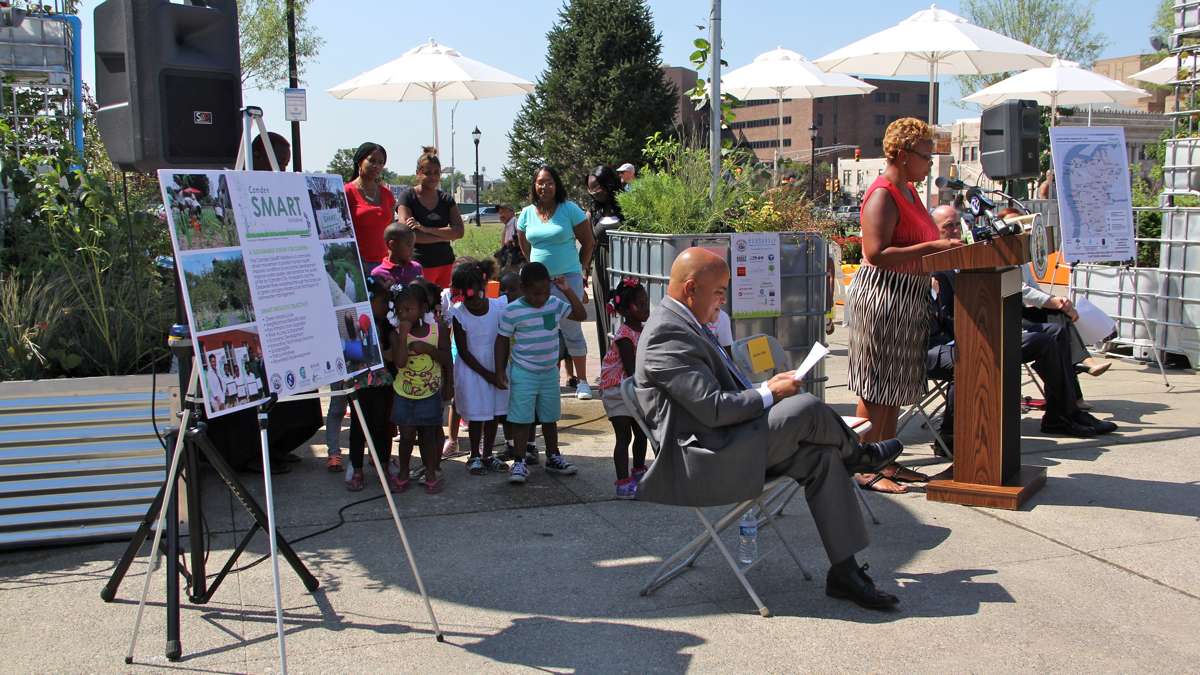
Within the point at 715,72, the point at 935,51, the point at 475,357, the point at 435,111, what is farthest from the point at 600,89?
the point at 475,357

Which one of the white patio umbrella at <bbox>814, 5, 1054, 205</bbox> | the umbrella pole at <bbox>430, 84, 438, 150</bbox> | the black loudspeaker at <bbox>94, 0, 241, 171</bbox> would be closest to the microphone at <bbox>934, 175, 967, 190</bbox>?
the black loudspeaker at <bbox>94, 0, 241, 171</bbox>

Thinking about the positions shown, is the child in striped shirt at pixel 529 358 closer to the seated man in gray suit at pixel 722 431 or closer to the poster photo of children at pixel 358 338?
the poster photo of children at pixel 358 338

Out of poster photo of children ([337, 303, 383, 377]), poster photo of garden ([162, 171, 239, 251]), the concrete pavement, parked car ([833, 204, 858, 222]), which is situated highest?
parked car ([833, 204, 858, 222])

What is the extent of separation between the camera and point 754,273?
688 cm

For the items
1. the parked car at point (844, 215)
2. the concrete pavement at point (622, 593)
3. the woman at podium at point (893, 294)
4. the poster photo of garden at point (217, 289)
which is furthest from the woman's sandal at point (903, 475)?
the parked car at point (844, 215)

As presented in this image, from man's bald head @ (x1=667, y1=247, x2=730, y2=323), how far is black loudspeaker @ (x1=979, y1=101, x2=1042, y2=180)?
4.24 metres

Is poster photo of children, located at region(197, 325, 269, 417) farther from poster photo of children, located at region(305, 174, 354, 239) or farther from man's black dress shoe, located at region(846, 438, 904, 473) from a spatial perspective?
man's black dress shoe, located at region(846, 438, 904, 473)

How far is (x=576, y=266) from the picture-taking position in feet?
26.7

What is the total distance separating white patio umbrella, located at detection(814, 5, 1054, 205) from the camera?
11.9m

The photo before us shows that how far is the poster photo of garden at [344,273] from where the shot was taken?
4.30 m

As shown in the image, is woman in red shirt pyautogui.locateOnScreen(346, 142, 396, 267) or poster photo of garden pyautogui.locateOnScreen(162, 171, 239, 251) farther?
woman in red shirt pyautogui.locateOnScreen(346, 142, 396, 267)

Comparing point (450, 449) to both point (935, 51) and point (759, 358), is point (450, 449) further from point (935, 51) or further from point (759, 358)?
point (935, 51)

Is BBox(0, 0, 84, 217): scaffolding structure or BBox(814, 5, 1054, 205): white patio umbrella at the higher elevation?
BBox(814, 5, 1054, 205): white patio umbrella

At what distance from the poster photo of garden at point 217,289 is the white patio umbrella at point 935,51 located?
9162mm
